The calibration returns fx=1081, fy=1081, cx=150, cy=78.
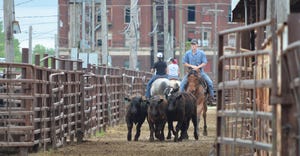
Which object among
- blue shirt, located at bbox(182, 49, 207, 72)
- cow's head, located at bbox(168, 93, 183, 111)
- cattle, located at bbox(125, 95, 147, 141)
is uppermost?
blue shirt, located at bbox(182, 49, 207, 72)

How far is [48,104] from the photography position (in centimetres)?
2097

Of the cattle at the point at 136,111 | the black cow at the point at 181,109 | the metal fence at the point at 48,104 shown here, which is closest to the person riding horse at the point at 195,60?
the black cow at the point at 181,109

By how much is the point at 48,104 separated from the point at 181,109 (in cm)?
483

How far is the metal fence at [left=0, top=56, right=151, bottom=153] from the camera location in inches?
743

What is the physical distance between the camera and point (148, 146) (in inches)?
874

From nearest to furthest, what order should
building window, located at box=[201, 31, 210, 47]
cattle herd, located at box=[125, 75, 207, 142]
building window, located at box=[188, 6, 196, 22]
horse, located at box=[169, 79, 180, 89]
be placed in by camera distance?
cattle herd, located at box=[125, 75, 207, 142] < horse, located at box=[169, 79, 180, 89] < building window, located at box=[201, 31, 210, 47] < building window, located at box=[188, 6, 196, 22]

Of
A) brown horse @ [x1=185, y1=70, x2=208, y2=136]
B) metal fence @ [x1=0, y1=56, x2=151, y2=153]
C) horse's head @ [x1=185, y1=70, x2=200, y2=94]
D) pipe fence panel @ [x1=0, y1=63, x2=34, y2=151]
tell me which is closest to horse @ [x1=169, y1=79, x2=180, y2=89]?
brown horse @ [x1=185, y1=70, x2=208, y2=136]

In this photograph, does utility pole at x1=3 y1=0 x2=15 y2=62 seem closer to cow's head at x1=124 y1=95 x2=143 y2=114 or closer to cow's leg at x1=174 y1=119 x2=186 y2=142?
cow's head at x1=124 y1=95 x2=143 y2=114

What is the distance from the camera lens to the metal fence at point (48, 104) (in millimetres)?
18875

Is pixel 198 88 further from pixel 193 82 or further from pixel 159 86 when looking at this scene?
pixel 159 86

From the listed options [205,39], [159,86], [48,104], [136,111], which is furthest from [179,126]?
[205,39]

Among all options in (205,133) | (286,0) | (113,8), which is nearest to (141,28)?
(113,8)

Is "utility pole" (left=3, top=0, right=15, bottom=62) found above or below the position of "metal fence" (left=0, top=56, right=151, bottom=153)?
above

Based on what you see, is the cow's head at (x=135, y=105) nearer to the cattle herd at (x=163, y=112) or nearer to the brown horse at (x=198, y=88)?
the cattle herd at (x=163, y=112)
